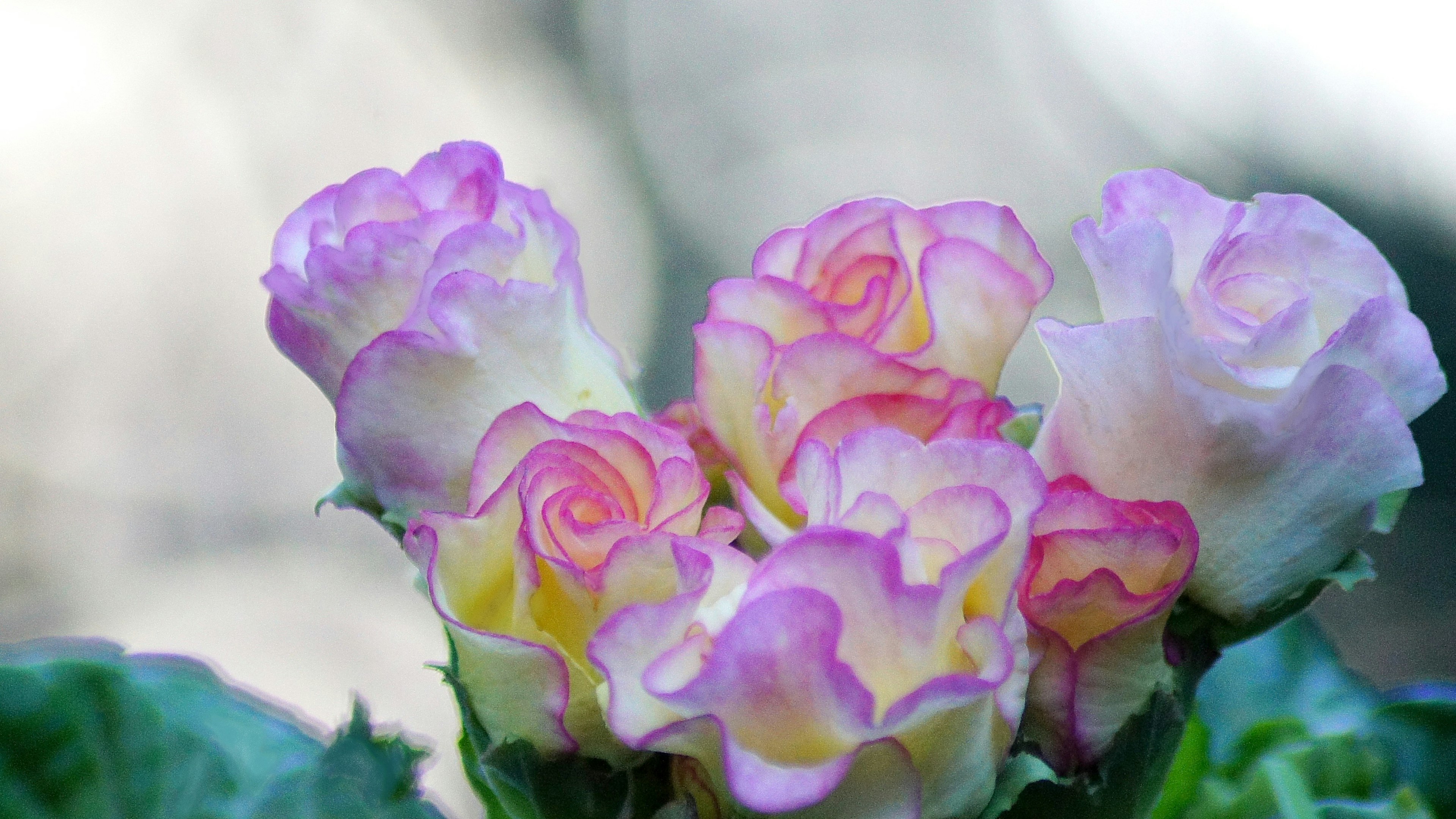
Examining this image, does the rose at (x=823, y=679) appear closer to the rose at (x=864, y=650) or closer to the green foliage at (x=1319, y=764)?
the rose at (x=864, y=650)

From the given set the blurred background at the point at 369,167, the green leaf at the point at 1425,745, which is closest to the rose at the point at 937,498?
the green leaf at the point at 1425,745

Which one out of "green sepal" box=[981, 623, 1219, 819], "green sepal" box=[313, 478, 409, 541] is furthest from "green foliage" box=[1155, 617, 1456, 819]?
"green sepal" box=[313, 478, 409, 541]

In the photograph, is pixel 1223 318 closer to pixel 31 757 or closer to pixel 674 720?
pixel 674 720

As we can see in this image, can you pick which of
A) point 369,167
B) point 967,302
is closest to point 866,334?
point 967,302

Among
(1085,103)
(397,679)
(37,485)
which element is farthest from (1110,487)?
(1085,103)

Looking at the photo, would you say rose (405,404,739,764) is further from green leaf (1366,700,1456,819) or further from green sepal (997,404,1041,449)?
green leaf (1366,700,1456,819)

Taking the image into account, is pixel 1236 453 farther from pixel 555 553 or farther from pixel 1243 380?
pixel 555 553

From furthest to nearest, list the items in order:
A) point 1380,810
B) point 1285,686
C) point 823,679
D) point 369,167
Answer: point 369,167, point 1285,686, point 1380,810, point 823,679
